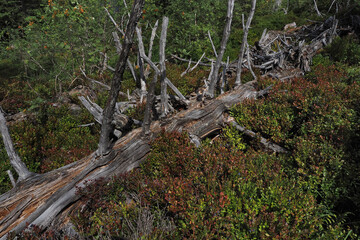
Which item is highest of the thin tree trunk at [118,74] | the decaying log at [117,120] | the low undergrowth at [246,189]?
the thin tree trunk at [118,74]

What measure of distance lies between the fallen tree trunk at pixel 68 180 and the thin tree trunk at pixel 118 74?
35cm

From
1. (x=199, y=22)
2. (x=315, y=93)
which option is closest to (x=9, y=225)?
(x=315, y=93)

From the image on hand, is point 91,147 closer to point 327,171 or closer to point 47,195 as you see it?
point 47,195

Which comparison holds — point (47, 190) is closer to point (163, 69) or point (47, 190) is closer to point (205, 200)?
point (205, 200)

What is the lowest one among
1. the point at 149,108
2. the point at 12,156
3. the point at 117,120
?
the point at 117,120

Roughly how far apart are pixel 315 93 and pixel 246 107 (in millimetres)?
2000

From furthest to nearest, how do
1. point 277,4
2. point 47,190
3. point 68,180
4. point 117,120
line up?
point 277,4
point 117,120
point 68,180
point 47,190

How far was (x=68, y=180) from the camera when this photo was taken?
13.4 feet

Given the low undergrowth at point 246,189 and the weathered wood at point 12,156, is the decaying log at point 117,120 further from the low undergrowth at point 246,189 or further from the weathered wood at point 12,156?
the weathered wood at point 12,156

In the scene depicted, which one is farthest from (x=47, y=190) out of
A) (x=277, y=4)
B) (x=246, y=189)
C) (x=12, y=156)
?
(x=277, y=4)

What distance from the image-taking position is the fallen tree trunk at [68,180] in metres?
3.52

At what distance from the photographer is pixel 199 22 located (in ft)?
41.4

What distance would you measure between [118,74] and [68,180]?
2.28m

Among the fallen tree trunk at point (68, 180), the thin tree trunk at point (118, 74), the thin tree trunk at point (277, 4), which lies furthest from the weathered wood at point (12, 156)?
the thin tree trunk at point (277, 4)
